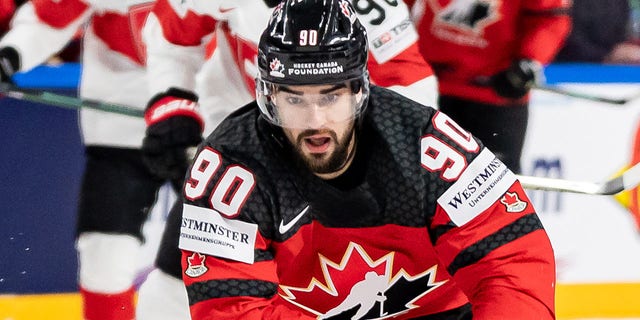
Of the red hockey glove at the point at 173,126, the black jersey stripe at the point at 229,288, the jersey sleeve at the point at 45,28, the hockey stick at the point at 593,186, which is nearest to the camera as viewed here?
the black jersey stripe at the point at 229,288

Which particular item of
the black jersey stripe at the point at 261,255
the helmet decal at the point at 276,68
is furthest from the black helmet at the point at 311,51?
the black jersey stripe at the point at 261,255

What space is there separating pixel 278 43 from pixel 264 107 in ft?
0.35

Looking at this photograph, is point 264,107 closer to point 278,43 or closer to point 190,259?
point 278,43

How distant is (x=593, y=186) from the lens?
302cm

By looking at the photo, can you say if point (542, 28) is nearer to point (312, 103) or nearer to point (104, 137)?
point (104, 137)

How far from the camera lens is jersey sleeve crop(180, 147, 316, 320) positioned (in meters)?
2.23

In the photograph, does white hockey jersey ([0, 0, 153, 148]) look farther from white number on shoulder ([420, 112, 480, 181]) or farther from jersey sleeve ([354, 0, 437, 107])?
white number on shoulder ([420, 112, 480, 181])

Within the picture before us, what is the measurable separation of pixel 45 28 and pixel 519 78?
1.23 m

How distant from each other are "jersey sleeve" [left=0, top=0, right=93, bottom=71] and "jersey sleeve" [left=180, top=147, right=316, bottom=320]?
1421mm

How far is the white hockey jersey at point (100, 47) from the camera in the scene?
3.60 m

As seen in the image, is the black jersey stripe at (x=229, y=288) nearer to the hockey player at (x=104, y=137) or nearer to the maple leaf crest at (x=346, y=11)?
the maple leaf crest at (x=346, y=11)

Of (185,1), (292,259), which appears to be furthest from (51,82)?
(292,259)

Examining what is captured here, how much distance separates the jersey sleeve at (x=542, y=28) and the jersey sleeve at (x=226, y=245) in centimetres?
162

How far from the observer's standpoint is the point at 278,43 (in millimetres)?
2275
